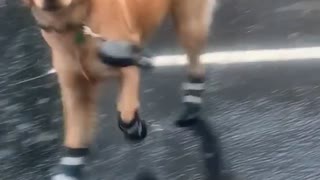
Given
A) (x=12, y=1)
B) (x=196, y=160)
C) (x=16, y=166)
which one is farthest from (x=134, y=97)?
(x=12, y=1)

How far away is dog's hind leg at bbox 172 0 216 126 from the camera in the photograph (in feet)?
10.3

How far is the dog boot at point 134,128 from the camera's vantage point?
2.84m

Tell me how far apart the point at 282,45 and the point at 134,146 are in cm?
110

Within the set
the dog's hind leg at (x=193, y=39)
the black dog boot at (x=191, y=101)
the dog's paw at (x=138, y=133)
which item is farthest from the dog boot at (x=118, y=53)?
the black dog boot at (x=191, y=101)

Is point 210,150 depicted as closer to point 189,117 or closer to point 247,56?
point 189,117

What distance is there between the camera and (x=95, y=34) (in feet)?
8.35

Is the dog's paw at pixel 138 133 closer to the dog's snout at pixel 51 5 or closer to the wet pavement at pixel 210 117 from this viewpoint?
the wet pavement at pixel 210 117

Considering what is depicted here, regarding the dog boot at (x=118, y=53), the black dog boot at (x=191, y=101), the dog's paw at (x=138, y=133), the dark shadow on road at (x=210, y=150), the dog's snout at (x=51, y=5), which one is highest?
the dog's snout at (x=51, y=5)

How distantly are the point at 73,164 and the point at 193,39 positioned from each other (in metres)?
0.68

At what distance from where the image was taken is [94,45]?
2578 millimetres

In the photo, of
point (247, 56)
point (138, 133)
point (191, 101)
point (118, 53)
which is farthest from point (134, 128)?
point (247, 56)

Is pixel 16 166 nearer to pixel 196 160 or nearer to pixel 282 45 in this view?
pixel 196 160

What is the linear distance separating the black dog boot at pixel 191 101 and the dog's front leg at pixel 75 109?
596 mm

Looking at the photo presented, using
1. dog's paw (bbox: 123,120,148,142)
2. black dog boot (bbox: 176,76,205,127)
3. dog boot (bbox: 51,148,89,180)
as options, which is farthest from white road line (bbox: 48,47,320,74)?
dog boot (bbox: 51,148,89,180)
